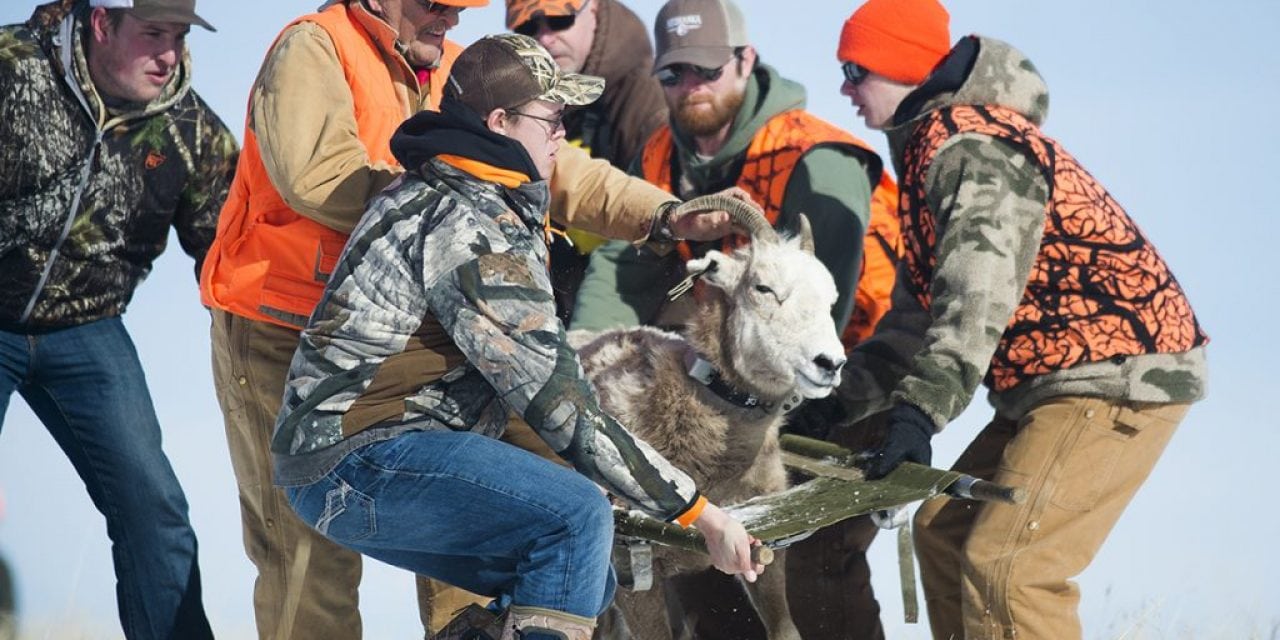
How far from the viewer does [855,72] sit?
629 centimetres

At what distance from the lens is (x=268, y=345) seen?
5.43 meters

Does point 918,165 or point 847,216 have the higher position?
point 918,165

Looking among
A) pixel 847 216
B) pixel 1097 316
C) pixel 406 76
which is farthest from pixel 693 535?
pixel 847 216

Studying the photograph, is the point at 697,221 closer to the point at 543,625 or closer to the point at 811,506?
the point at 811,506

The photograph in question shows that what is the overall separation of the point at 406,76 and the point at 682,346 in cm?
155

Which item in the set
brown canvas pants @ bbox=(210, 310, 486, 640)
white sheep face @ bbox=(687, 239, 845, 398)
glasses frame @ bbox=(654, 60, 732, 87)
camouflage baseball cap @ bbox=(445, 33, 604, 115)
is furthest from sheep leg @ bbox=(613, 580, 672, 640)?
glasses frame @ bbox=(654, 60, 732, 87)

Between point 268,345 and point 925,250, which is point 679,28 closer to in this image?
point 925,250

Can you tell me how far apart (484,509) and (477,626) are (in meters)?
0.39

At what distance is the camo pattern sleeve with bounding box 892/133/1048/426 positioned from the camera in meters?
5.18

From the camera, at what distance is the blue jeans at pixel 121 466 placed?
567cm

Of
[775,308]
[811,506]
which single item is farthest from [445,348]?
[775,308]

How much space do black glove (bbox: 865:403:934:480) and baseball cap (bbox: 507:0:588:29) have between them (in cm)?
353

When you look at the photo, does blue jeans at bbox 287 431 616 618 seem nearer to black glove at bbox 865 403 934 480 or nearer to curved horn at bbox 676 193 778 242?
black glove at bbox 865 403 934 480

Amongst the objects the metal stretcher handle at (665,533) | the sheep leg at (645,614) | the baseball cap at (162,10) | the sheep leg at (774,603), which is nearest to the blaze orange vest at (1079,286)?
the sheep leg at (774,603)
